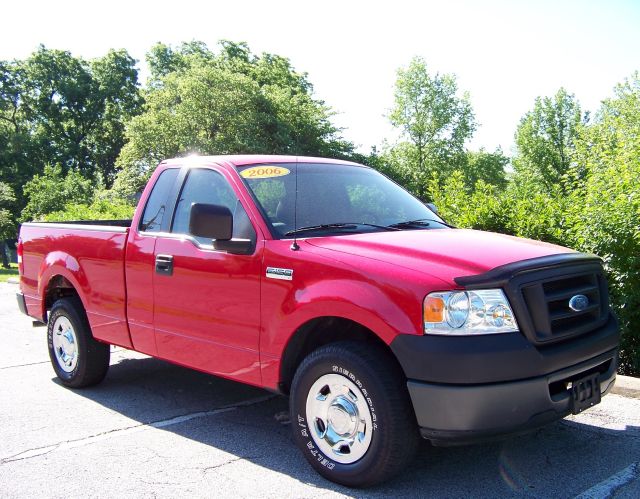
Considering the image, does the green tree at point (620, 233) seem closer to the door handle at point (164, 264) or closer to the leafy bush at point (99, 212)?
the door handle at point (164, 264)

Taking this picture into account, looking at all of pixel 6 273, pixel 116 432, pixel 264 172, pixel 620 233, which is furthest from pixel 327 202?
pixel 6 273

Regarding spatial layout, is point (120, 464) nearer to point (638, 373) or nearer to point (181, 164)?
point (181, 164)

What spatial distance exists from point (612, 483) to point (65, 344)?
4742 mm

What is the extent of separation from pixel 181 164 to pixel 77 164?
2215 inches

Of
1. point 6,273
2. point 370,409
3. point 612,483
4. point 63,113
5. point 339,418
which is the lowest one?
Answer: point 6,273

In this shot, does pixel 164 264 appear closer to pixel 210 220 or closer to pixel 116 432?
pixel 210 220

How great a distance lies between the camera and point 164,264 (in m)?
4.61

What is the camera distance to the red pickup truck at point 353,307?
314 cm

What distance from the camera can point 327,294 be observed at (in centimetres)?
351

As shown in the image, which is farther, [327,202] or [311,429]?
[327,202]

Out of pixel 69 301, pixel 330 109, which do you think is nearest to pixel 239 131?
pixel 330 109

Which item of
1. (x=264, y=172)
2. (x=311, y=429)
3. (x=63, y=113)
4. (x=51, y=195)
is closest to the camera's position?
(x=311, y=429)

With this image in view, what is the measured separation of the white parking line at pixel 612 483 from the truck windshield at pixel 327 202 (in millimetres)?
1951

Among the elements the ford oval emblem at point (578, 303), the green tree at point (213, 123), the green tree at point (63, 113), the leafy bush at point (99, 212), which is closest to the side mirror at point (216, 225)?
the ford oval emblem at point (578, 303)
